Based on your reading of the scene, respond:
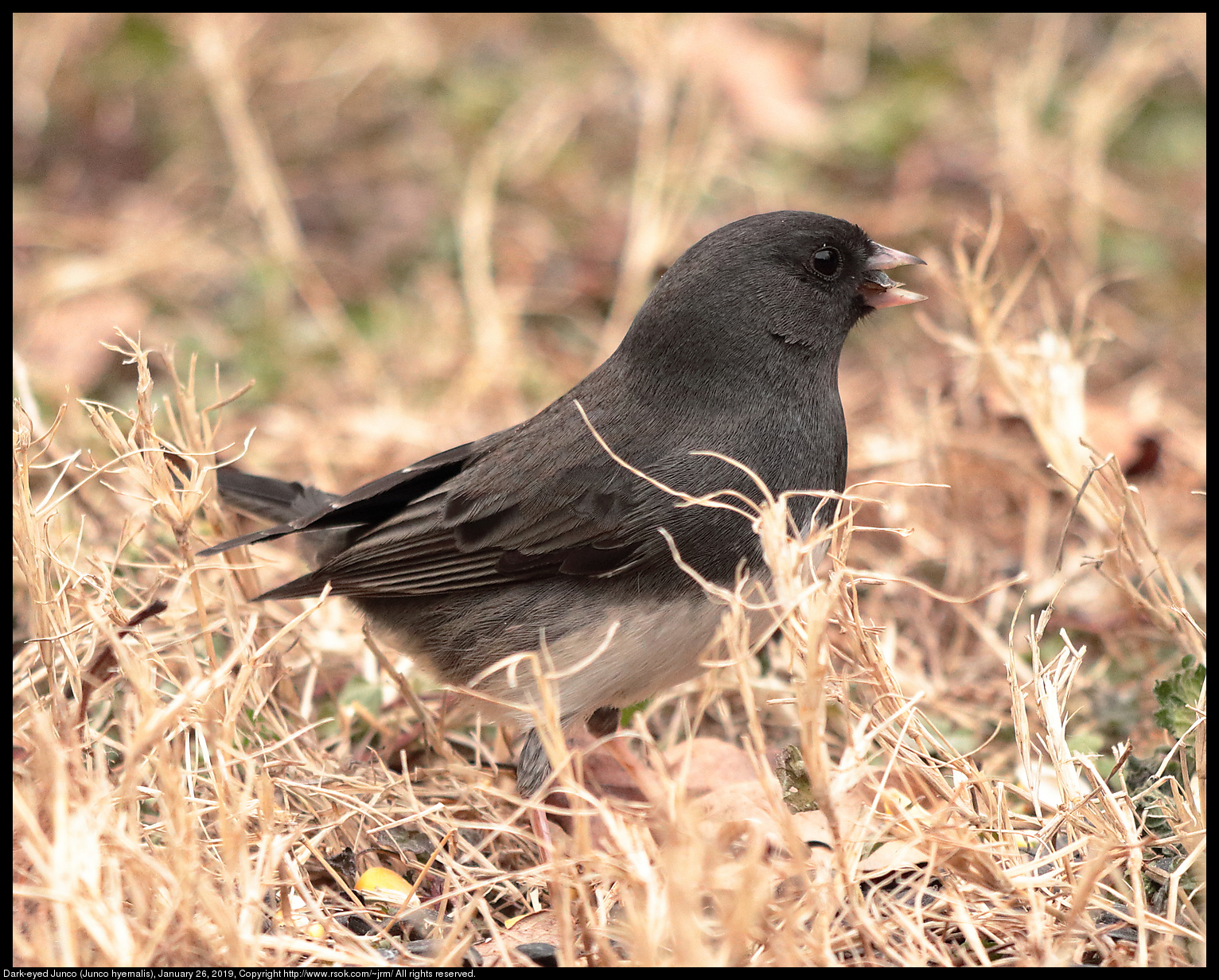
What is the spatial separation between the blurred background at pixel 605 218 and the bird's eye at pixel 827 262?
48 centimetres

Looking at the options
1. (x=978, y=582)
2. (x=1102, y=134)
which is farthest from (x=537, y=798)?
(x=1102, y=134)

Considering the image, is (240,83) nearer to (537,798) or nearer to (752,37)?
(752,37)

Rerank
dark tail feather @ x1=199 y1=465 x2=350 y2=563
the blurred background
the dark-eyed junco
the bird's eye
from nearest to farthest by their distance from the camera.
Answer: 1. the dark-eyed junco
2. the bird's eye
3. dark tail feather @ x1=199 y1=465 x2=350 y2=563
4. the blurred background

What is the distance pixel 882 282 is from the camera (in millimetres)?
2555

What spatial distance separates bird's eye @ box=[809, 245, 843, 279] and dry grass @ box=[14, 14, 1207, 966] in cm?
49

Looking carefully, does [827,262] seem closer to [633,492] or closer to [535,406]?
[633,492]

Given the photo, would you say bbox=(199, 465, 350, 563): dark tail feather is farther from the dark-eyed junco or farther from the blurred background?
the blurred background

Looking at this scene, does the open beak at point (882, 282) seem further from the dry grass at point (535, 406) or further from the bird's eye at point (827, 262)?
the dry grass at point (535, 406)

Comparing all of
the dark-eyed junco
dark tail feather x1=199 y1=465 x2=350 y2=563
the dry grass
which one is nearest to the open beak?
the dark-eyed junco

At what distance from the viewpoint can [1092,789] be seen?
1971mm

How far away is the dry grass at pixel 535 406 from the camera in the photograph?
66.2 inches

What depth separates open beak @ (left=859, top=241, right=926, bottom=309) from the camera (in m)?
2.55

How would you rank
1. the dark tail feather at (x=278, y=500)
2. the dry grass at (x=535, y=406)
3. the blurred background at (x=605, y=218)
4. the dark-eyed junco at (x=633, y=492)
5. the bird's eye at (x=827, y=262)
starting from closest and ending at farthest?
the dry grass at (x=535, y=406)
the dark-eyed junco at (x=633, y=492)
the bird's eye at (x=827, y=262)
the dark tail feather at (x=278, y=500)
the blurred background at (x=605, y=218)

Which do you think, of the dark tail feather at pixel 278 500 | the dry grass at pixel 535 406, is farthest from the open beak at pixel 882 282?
the dark tail feather at pixel 278 500
